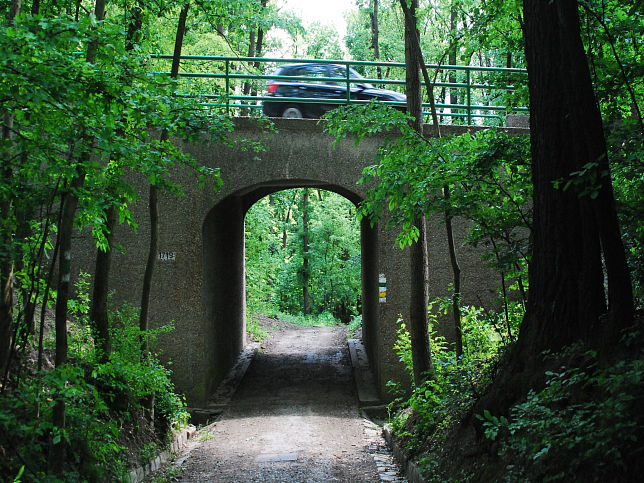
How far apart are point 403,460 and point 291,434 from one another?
93.8 inches

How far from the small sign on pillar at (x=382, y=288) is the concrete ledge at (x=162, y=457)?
3.89 meters

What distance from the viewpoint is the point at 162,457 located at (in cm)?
764

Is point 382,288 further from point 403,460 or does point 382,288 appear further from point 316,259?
point 316,259

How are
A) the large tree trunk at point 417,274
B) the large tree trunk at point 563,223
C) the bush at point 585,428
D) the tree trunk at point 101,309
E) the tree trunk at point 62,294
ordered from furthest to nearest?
the large tree trunk at point 417,274
the tree trunk at point 101,309
the tree trunk at point 62,294
the large tree trunk at point 563,223
the bush at point 585,428

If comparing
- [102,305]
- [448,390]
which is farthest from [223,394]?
[448,390]

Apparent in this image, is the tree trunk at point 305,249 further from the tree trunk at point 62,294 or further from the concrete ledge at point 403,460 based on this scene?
the tree trunk at point 62,294

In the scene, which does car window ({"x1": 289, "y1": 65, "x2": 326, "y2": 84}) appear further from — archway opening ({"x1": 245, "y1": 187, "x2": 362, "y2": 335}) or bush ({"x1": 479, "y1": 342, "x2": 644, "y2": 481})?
archway opening ({"x1": 245, "y1": 187, "x2": 362, "y2": 335})

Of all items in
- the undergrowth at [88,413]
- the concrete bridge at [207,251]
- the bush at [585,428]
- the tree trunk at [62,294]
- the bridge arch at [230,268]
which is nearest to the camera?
the bush at [585,428]

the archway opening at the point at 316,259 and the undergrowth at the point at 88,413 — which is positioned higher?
the archway opening at the point at 316,259

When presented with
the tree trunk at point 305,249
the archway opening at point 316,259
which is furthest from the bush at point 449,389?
the tree trunk at point 305,249

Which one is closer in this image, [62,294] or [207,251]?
[62,294]

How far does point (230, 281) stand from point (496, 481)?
10764mm

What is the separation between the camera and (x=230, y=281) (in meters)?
14.4

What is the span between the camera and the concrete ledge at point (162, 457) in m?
6.55
